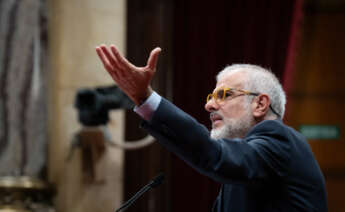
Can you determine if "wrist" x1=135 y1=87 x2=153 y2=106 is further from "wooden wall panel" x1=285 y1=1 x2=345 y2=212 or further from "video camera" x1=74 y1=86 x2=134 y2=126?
"wooden wall panel" x1=285 y1=1 x2=345 y2=212

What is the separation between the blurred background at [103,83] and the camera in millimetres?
3281

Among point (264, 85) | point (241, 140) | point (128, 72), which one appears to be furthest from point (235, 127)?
point (128, 72)

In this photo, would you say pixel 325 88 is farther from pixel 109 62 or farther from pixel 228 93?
pixel 109 62

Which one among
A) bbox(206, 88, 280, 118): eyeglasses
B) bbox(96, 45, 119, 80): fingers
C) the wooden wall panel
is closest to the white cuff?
bbox(96, 45, 119, 80): fingers

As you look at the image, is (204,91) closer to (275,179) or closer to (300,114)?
(300,114)

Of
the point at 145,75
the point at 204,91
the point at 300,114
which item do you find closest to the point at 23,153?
the point at 204,91

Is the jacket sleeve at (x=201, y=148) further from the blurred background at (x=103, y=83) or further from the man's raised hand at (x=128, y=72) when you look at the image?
the blurred background at (x=103, y=83)

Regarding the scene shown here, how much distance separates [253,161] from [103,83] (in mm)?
2310

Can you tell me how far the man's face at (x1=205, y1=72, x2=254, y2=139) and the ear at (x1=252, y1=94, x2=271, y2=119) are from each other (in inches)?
0.7

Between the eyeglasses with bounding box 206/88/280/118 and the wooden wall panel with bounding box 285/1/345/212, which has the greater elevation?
the eyeglasses with bounding box 206/88/280/118

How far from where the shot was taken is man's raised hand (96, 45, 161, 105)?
A: 1.39 meters

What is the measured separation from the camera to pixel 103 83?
3.63 m

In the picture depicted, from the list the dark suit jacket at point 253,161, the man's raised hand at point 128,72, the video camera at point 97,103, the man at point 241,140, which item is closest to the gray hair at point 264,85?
the man at point 241,140

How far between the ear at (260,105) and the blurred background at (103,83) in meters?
1.67
